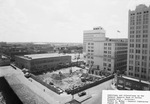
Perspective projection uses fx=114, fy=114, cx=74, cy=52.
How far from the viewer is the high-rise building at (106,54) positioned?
105 ft

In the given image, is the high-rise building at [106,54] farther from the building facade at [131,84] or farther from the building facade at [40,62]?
the building facade at [40,62]

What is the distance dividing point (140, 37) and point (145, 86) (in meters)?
10.5

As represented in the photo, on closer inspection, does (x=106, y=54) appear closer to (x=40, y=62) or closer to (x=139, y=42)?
(x=139, y=42)

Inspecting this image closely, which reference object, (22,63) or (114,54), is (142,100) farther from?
(22,63)

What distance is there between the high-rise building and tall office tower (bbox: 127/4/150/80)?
6.57 metres

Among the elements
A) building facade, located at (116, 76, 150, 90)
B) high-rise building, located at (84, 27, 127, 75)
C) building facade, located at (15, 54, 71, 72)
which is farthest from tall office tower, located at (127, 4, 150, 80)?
building facade, located at (15, 54, 71, 72)

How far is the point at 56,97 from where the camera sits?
1759 cm

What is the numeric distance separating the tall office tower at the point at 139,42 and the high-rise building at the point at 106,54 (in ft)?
21.6

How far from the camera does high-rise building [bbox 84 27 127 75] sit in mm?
32156

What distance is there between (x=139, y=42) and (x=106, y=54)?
430 inches

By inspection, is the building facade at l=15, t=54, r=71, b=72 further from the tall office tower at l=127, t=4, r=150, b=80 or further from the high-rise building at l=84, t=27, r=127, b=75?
the tall office tower at l=127, t=4, r=150, b=80

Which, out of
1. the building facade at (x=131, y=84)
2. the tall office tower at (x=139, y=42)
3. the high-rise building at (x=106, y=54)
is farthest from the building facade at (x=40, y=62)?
the tall office tower at (x=139, y=42)

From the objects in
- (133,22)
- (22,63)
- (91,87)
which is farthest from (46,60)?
(133,22)

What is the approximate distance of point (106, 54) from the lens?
3372cm
